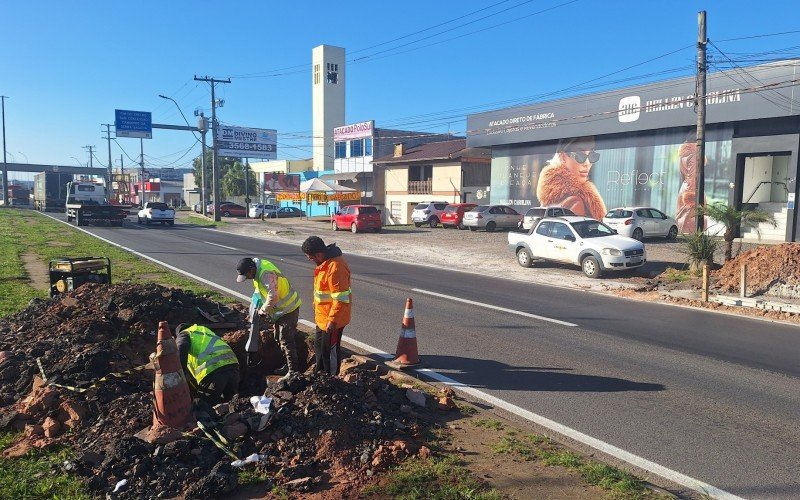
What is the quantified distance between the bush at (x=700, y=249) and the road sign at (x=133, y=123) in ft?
137

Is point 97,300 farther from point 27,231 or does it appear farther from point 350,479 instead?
point 27,231

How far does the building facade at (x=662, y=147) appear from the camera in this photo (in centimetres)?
2339

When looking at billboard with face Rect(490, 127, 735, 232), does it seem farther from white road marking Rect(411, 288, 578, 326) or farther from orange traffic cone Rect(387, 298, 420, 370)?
orange traffic cone Rect(387, 298, 420, 370)

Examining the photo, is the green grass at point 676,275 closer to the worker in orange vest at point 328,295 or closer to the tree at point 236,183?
the worker in orange vest at point 328,295

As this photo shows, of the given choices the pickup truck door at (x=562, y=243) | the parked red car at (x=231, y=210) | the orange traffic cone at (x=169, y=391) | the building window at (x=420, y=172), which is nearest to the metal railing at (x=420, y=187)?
the building window at (x=420, y=172)

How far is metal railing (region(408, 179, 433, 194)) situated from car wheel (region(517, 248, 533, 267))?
79.1ft

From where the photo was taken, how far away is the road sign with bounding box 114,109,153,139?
44.9 m

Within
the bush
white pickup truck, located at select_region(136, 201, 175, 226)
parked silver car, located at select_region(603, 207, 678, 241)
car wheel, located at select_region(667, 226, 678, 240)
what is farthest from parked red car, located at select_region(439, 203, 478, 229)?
the bush

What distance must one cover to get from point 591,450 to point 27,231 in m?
32.0

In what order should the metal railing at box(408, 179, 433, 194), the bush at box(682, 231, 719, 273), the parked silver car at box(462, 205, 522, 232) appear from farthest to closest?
the metal railing at box(408, 179, 433, 194) < the parked silver car at box(462, 205, 522, 232) < the bush at box(682, 231, 719, 273)

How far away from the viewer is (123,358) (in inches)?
256

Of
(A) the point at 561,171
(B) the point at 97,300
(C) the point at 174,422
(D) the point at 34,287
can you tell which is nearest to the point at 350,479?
(C) the point at 174,422

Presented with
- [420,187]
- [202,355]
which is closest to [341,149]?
[420,187]

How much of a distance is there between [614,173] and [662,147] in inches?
113
